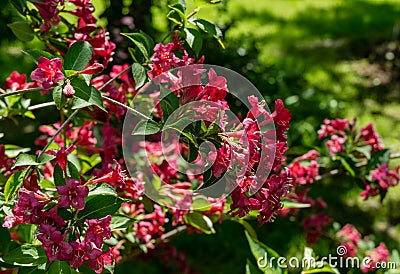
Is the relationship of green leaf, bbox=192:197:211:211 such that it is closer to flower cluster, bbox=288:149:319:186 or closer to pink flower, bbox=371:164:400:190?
flower cluster, bbox=288:149:319:186

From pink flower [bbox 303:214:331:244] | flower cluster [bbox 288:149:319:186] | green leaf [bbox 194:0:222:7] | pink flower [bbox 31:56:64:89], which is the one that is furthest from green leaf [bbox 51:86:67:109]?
pink flower [bbox 303:214:331:244]

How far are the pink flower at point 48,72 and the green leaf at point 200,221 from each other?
68 cm

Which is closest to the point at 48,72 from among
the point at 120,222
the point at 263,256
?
the point at 120,222

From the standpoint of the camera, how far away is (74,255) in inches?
43.0

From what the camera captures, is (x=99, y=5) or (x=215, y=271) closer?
(x=215, y=271)

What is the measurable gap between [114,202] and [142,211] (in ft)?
1.84

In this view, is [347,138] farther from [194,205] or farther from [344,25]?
[344,25]

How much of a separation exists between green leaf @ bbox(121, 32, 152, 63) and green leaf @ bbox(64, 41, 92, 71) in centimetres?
13

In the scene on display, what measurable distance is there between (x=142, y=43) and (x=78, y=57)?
0.63 feet

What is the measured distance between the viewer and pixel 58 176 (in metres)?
1.18

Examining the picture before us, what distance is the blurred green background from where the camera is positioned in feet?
9.27

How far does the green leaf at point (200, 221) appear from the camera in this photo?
1.68m

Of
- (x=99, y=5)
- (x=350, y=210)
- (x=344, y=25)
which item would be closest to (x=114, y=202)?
(x=350, y=210)

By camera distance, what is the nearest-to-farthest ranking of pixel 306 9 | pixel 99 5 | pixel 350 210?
1. pixel 350 210
2. pixel 99 5
3. pixel 306 9
